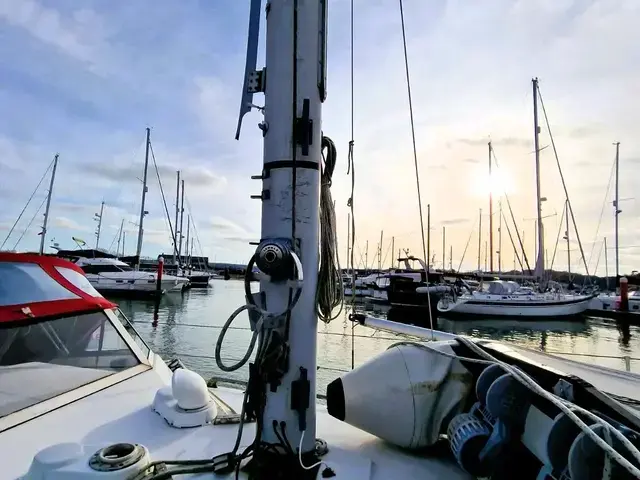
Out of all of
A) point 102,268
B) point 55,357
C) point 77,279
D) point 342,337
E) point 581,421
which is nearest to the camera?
point 581,421

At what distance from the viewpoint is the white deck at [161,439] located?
2207 mm

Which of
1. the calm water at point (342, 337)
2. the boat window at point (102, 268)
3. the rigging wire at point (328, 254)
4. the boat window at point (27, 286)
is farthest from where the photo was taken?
the boat window at point (102, 268)

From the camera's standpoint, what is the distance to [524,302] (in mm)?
24953

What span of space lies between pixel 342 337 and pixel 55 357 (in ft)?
Result: 41.1

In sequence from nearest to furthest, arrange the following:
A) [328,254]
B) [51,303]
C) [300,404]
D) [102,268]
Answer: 1. [300,404]
2. [328,254]
3. [51,303]
4. [102,268]

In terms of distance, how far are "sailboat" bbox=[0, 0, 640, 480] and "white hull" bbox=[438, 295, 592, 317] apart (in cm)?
2390

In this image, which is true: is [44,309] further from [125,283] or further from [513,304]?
[125,283]

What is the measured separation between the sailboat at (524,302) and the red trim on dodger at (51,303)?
24.2 m

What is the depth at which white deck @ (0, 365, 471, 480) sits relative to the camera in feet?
7.24

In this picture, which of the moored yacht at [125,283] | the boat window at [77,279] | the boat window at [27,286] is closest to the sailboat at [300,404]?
the boat window at [27,286]

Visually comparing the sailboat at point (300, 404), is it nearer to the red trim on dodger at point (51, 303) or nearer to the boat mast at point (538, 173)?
the red trim on dodger at point (51, 303)

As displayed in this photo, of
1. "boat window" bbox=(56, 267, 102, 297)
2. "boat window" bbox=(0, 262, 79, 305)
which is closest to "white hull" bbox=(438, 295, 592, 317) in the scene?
"boat window" bbox=(56, 267, 102, 297)

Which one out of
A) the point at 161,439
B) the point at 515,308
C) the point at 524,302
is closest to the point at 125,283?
the point at 515,308

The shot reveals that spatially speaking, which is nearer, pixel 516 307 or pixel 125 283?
pixel 516 307
